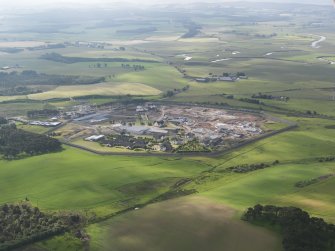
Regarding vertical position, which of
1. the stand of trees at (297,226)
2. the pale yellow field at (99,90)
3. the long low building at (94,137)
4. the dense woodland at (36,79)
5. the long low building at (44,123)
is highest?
the dense woodland at (36,79)

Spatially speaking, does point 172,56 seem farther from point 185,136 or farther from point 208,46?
point 185,136

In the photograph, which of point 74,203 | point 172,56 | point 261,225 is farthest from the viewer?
point 172,56

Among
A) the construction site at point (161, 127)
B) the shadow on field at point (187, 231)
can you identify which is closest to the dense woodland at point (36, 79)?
the construction site at point (161, 127)

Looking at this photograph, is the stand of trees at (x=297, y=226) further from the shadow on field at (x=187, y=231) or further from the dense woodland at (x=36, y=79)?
the dense woodland at (x=36, y=79)

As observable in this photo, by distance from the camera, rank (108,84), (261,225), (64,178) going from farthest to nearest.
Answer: (108,84) < (64,178) < (261,225)

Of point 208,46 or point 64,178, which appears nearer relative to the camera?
point 64,178

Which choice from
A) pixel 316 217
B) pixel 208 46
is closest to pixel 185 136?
pixel 316 217

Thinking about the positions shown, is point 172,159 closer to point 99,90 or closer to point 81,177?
point 81,177
